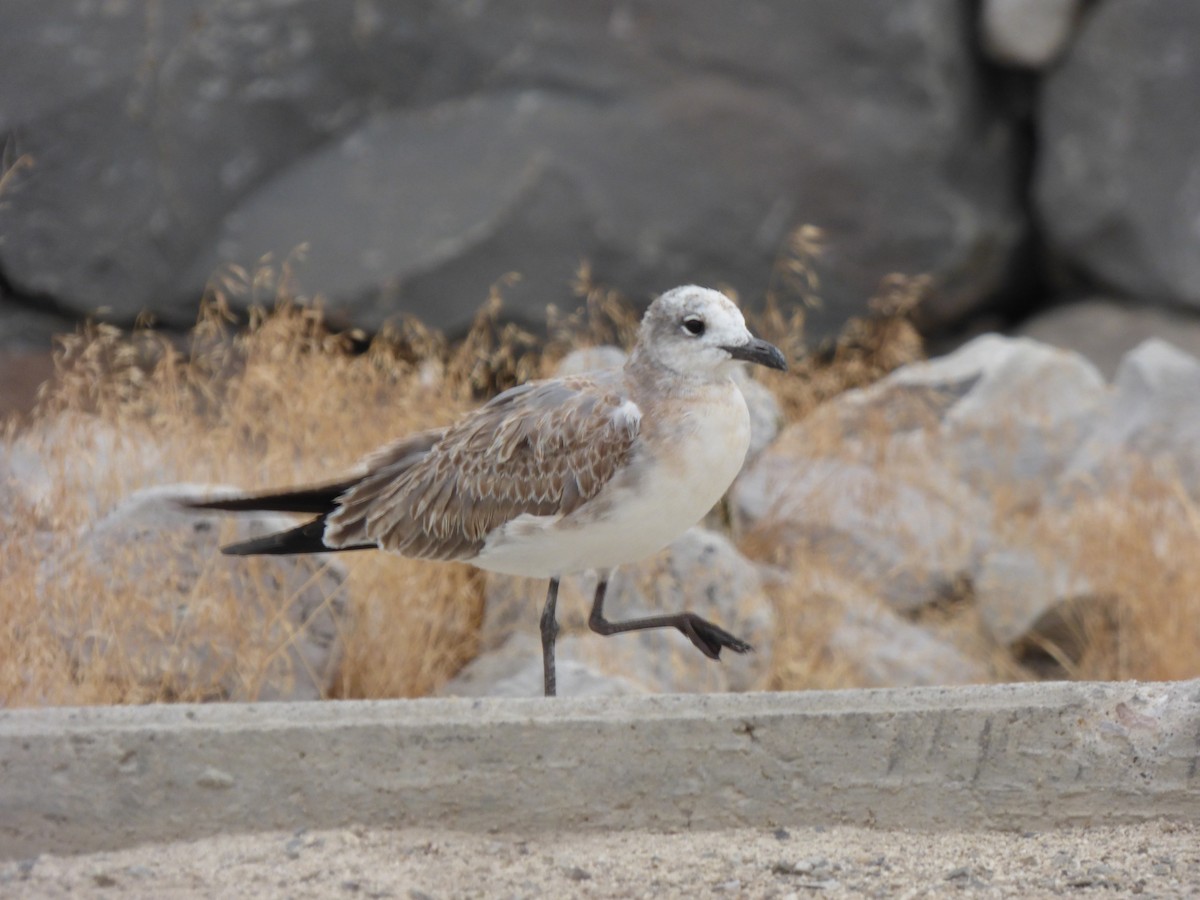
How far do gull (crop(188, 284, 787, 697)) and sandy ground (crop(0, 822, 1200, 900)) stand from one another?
62 cm

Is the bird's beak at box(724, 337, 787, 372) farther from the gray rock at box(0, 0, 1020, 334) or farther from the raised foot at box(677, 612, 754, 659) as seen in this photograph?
the gray rock at box(0, 0, 1020, 334)

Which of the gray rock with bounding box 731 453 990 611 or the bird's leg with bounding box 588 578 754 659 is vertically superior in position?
the bird's leg with bounding box 588 578 754 659

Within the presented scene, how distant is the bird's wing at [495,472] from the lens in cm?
310

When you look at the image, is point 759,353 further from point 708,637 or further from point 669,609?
point 669,609

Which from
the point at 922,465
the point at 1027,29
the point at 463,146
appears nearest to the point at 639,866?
the point at 922,465

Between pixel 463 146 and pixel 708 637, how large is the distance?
158 inches

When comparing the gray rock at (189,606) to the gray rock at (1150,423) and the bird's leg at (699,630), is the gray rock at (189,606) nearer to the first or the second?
the bird's leg at (699,630)

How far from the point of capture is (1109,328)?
7469mm

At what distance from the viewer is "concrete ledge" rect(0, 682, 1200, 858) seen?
2.71 m

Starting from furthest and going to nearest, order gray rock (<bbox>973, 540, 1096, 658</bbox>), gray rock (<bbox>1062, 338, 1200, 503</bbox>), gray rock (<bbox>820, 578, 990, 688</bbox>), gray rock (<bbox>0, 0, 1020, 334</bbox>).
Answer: gray rock (<bbox>0, 0, 1020, 334</bbox>) → gray rock (<bbox>1062, 338, 1200, 503</bbox>) → gray rock (<bbox>973, 540, 1096, 658</bbox>) → gray rock (<bbox>820, 578, 990, 688</bbox>)

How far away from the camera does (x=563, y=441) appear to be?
3146 millimetres

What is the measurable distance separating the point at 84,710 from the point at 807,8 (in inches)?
205

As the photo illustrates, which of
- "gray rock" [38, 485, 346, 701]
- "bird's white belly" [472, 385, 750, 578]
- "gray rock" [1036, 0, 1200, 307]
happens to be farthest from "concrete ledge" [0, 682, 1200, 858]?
"gray rock" [1036, 0, 1200, 307]

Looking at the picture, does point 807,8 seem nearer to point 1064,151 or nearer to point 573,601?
point 1064,151
